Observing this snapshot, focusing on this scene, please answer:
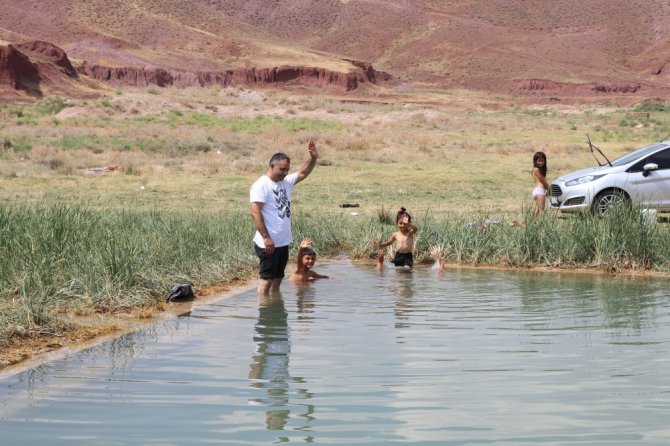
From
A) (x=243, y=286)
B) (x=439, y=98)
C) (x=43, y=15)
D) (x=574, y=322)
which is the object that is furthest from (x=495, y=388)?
(x=43, y=15)

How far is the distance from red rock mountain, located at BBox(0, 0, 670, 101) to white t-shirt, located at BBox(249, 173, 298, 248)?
285 ft

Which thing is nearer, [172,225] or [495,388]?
[495,388]

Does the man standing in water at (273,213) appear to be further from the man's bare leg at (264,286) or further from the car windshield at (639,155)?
the car windshield at (639,155)

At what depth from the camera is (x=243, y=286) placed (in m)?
11.4

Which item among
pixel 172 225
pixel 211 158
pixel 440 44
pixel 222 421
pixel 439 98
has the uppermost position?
pixel 440 44

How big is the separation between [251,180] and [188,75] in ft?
261

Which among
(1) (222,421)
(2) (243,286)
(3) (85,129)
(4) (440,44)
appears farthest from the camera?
(4) (440,44)

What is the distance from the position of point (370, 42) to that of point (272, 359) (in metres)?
137

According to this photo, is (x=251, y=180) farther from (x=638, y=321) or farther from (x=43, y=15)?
(x=43, y=15)

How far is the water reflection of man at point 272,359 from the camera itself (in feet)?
18.8

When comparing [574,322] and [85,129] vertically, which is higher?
[85,129]

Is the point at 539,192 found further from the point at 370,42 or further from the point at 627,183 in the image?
the point at 370,42

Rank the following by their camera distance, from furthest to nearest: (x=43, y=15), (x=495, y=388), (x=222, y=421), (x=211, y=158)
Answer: (x=43, y=15), (x=211, y=158), (x=495, y=388), (x=222, y=421)

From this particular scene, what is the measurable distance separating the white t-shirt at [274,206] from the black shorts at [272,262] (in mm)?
75
